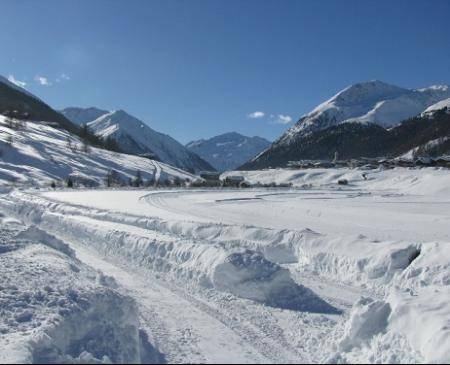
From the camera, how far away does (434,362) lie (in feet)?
21.2

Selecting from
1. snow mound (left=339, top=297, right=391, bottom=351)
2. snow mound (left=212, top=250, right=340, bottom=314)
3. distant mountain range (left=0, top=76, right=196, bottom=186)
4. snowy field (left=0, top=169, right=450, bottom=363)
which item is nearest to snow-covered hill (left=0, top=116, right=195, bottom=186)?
distant mountain range (left=0, top=76, right=196, bottom=186)

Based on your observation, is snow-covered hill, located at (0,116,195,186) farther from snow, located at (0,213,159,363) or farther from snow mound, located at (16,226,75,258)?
snow, located at (0,213,159,363)

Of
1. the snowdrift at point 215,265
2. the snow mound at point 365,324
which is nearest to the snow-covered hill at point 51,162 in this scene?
the snowdrift at point 215,265

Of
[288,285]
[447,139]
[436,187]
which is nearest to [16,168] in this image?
[436,187]

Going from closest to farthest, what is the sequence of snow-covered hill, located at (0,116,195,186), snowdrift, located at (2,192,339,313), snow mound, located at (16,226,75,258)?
snowdrift, located at (2,192,339,313) < snow mound, located at (16,226,75,258) < snow-covered hill, located at (0,116,195,186)

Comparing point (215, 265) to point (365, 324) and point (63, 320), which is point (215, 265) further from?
point (365, 324)

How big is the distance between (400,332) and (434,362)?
0.98 metres

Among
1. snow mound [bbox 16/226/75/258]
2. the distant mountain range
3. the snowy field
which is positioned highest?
→ the distant mountain range

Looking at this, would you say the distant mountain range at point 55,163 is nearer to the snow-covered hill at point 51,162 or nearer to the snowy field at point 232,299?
the snow-covered hill at point 51,162

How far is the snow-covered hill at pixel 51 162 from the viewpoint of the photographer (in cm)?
9219

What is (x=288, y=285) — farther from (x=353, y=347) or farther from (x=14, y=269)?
(x=14, y=269)

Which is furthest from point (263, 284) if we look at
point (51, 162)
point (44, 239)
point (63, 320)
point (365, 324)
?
point (51, 162)

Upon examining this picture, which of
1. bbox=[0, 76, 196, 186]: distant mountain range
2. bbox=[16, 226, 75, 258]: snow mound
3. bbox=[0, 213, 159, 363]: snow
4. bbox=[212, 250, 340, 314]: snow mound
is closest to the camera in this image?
bbox=[0, 213, 159, 363]: snow

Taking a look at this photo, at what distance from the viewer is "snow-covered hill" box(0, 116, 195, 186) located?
92.2 meters
